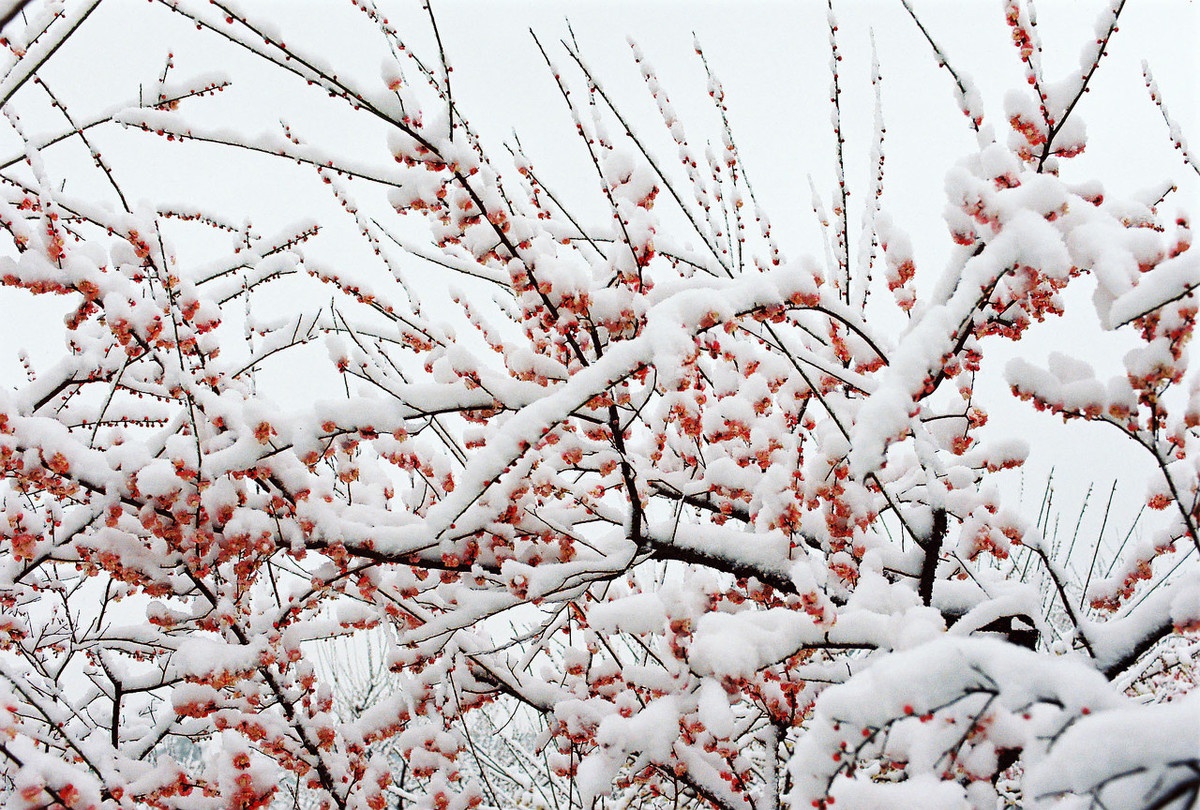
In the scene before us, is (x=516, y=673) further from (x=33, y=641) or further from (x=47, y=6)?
(x=33, y=641)

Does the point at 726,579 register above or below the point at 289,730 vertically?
above

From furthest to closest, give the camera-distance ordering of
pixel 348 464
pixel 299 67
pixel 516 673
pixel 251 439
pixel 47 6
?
pixel 516 673 → pixel 348 464 → pixel 47 6 → pixel 251 439 → pixel 299 67

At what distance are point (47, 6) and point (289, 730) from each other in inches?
114

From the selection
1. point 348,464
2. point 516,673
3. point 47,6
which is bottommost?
point 516,673

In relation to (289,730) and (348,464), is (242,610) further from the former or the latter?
(348,464)

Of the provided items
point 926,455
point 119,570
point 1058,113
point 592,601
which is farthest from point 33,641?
point 1058,113

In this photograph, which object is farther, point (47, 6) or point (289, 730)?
point (289, 730)

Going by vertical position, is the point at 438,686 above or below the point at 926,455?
below

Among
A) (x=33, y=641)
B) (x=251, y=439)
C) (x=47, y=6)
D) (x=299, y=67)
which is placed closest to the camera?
(x=299, y=67)

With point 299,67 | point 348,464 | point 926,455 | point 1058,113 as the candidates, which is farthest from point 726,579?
point 299,67

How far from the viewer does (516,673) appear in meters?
3.36

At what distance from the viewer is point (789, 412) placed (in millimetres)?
3014

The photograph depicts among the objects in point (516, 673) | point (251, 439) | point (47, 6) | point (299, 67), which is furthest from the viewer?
point (516, 673)

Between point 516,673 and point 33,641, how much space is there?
140 inches
